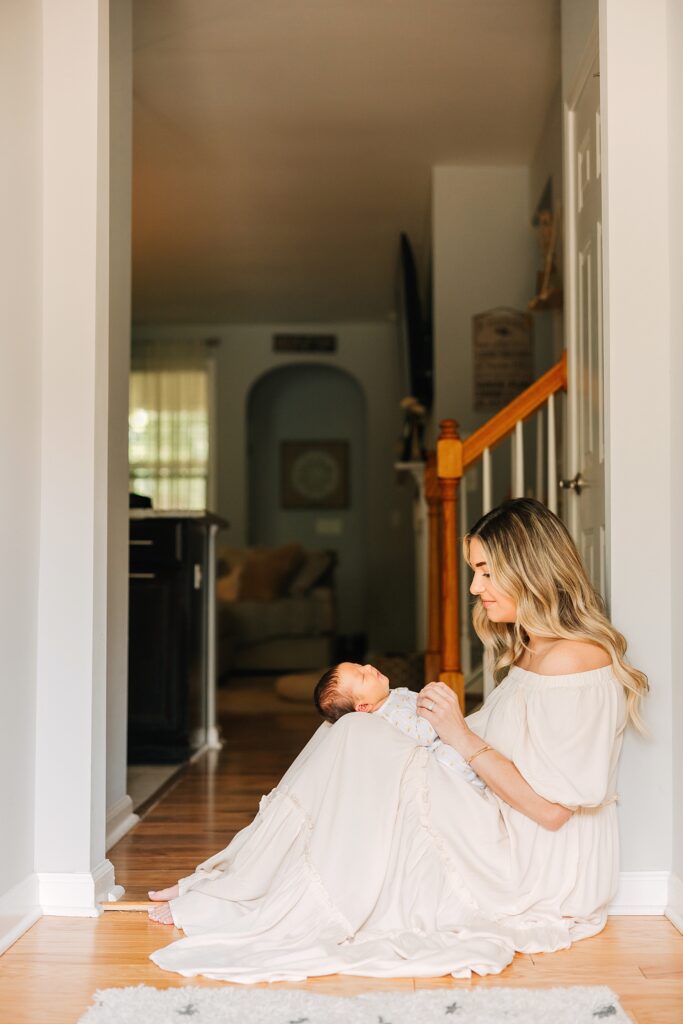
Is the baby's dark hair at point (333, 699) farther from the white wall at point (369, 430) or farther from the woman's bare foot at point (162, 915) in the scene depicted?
the white wall at point (369, 430)

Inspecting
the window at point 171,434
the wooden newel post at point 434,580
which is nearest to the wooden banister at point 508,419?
the wooden newel post at point 434,580

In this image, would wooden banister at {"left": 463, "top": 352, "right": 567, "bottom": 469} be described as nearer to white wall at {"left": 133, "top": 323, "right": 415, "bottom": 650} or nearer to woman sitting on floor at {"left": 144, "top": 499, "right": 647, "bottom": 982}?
woman sitting on floor at {"left": 144, "top": 499, "right": 647, "bottom": 982}

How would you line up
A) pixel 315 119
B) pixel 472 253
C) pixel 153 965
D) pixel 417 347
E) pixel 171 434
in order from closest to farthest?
1. pixel 153 965
2. pixel 315 119
3. pixel 472 253
4. pixel 417 347
5. pixel 171 434

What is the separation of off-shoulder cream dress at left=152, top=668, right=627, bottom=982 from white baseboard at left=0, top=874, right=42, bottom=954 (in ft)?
1.23

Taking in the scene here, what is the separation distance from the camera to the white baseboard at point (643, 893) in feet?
8.29

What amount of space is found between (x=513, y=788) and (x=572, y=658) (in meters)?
0.31

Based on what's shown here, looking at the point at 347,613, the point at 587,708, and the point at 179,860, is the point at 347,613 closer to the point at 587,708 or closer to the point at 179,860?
the point at 179,860

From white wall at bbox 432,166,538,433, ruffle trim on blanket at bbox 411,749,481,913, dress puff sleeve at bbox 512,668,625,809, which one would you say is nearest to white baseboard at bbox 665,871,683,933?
dress puff sleeve at bbox 512,668,625,809

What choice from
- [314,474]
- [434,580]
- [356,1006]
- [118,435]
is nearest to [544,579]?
[356,1006]

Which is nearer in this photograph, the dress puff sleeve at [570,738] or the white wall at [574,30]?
the dress puff sleeve at [570,738]

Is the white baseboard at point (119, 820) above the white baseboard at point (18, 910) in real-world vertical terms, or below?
→ below

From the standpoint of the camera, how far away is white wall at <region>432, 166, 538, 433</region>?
600 centimetres

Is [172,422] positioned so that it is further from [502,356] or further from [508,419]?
[508,419]

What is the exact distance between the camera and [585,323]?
11.5 feet
